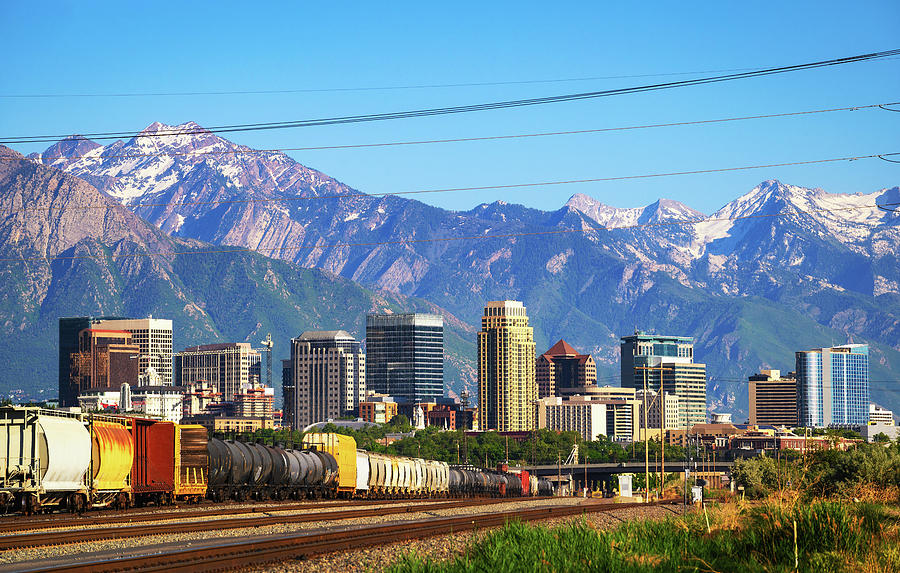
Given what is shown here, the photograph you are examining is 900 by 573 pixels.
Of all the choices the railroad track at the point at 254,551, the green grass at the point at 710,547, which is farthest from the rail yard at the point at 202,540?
the green grass at the point at 710,547

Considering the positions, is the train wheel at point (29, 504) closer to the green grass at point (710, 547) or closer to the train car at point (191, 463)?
the train car at point (191, 463)

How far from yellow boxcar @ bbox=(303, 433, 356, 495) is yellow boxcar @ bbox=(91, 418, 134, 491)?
1270 inches

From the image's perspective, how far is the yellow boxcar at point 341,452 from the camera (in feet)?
296

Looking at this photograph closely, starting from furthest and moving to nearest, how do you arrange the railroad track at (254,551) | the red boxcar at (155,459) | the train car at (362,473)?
the train car at (362,473) → the red boxcar at (155,459) → the railroad track at (254,551)

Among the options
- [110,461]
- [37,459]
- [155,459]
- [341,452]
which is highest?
[37,459]

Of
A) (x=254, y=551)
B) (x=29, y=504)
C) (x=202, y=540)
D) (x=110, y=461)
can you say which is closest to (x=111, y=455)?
(x=110, y=461)

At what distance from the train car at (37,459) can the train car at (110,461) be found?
1.69 meters

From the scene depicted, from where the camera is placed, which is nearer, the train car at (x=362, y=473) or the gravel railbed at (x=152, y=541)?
the gravel railbed at (x=152, y=541)

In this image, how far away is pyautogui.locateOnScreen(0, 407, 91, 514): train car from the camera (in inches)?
1849

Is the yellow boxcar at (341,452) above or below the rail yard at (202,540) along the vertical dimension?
below

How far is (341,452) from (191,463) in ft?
91.5

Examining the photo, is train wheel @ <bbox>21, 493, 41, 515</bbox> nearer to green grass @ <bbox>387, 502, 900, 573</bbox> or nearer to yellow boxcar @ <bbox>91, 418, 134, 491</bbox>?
yellow boxcar @ <bbox>91, 418, 134, 491</bbox>

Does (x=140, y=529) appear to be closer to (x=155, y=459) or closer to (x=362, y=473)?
(x=155, y=459)

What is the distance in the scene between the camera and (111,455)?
54219 millimetres
